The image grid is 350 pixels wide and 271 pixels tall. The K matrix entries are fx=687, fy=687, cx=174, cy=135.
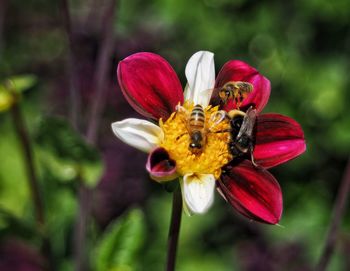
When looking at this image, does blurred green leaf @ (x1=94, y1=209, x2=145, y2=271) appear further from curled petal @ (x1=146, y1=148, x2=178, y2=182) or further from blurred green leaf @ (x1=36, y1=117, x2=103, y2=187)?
curled petal @ (x1=146, y1=148, x2=178, y2=182)

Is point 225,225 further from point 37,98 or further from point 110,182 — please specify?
point 37,98

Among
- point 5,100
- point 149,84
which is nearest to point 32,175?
point 5,100

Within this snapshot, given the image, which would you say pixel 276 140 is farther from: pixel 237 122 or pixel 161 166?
pixel 161 166

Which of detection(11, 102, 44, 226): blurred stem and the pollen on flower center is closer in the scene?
the pollen on flower center

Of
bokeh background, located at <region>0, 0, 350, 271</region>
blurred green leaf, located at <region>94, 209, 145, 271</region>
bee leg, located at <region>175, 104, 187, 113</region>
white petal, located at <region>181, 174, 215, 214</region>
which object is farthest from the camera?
bokeh background, located at <region>0, 0, 350, 271</region>

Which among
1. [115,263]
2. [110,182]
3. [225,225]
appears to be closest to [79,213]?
[115,263]

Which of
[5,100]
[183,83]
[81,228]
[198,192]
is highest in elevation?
[198,192]

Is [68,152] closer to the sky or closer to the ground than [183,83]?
closer to the sky

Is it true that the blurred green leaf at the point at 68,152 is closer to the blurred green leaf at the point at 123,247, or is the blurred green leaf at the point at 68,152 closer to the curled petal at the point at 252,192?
the blurred green leaf at the point at 123,247

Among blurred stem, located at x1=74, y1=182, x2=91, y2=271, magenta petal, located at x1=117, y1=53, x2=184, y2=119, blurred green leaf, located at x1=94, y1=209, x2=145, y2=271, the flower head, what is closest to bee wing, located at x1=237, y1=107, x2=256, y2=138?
the flower head
